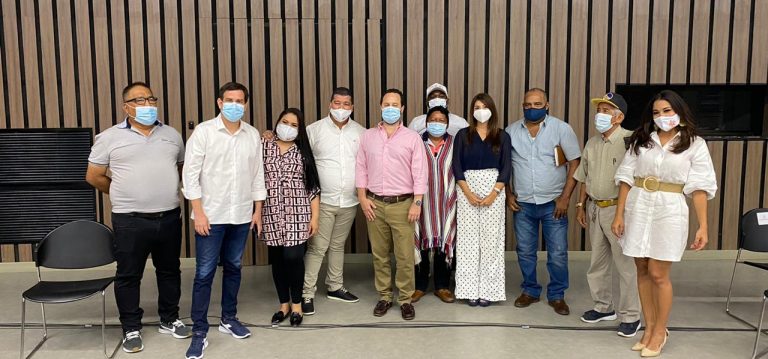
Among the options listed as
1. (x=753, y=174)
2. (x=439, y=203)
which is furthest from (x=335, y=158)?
(x=753, y=174)

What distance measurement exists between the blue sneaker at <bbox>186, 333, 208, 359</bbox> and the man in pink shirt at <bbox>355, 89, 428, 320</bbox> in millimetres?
1260

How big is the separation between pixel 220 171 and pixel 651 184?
2.62 m

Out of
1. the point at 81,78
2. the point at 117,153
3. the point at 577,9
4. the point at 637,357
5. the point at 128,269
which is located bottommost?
the point at 637,357

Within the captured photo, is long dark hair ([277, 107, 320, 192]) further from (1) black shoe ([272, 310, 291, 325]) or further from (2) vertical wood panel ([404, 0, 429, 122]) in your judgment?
(2) vertical wood panel ([404, 0, 429, 122])

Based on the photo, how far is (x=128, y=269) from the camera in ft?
11.5

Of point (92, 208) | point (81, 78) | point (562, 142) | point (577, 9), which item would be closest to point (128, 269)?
point (92, 208)

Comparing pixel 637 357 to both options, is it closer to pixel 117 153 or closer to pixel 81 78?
pixel 117 153

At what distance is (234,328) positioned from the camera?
373cm

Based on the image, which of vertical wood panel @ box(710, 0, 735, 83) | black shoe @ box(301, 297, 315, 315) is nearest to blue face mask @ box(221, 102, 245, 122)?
black shoe @ box(301, 297, 315, 315)

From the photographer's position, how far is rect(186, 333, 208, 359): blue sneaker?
3373 mm

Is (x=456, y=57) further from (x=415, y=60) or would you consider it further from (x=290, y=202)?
(x=290, y=202)

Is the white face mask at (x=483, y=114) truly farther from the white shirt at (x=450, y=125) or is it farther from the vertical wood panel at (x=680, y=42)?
the vertical wood panel at (x=680, y=42)

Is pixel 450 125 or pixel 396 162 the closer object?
pixel 396 162

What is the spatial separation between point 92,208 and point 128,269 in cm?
228
